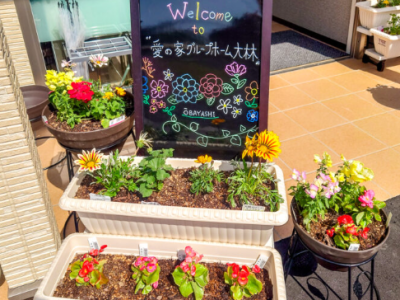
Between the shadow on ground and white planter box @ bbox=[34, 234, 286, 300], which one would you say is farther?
the shadow on ground

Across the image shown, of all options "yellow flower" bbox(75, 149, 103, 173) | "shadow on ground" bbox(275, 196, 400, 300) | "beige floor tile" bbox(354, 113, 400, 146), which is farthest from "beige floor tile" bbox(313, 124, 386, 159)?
"yellow flower" bbox(75, 149, 103, 173)

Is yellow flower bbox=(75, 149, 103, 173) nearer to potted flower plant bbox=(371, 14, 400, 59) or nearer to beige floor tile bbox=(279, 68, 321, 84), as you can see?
beige floor tile bbox=(279, 68, 321, 84)

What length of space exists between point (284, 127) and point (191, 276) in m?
2.34

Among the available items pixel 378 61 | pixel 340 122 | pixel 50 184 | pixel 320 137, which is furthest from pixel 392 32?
pixel 50 184

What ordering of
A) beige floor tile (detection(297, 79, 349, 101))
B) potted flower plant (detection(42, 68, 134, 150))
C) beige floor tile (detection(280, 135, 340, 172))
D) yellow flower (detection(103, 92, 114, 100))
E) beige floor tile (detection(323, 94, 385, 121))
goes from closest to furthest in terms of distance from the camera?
potted flower plant (detection(42, 68, 134, 150)) < yellow flower (detection(103, 92, 114, 100)) < beige floor tile (detection(280, 135, 340, 172)) < beige floor tile (detection(323, 94, 385, 121)) < beige floor tile (detection(297, 79, 349, 101))

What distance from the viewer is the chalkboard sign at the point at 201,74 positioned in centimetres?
154

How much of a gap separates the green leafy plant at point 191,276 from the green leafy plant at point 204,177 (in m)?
0.27

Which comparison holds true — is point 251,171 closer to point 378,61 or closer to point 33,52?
point 33,52

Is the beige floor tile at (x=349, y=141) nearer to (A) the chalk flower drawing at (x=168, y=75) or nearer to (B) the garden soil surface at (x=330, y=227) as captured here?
(B) the garden soil surface at (x=330, y=227)

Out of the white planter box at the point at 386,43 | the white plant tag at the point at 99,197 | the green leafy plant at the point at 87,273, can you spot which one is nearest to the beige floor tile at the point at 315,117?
the white planter box at the point at 386,43

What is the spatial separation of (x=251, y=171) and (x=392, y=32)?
359cm

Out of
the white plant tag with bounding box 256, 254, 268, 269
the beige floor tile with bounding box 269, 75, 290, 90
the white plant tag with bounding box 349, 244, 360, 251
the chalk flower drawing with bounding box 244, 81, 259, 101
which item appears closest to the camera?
the white plant tag with bounding box 349, 244, 360, 251

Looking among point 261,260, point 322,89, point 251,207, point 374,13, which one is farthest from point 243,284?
point 374,13

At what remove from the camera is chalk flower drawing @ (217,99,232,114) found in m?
1.68
